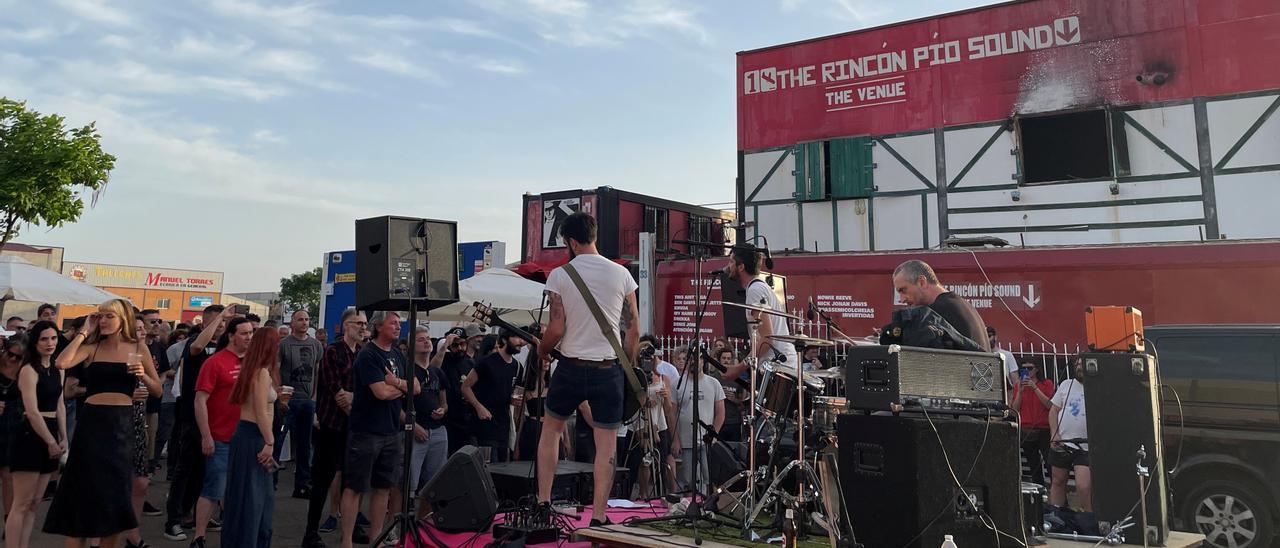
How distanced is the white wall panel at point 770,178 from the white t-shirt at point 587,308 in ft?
41.8

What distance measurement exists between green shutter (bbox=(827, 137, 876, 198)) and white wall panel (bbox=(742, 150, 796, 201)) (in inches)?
38.6

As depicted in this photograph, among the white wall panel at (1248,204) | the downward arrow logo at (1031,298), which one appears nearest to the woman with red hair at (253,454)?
the downward arrow logo at (1031,298)


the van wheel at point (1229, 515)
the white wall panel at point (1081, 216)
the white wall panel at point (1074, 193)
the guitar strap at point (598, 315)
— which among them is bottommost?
the van wheel at point (1229, 515)

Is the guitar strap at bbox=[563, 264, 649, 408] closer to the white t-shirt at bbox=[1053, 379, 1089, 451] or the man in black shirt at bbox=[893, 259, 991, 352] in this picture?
the man in black shirt at bbox=[893, 259, 991, 352]

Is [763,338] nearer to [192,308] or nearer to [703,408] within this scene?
[703,408]

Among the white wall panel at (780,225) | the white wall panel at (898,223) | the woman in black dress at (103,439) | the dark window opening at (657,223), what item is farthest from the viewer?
the dark window opening at (657,223)

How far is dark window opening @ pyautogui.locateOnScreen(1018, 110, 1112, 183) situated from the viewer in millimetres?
14273

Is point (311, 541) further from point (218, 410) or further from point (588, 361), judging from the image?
point (588, 361)

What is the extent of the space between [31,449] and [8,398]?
4.63 ft

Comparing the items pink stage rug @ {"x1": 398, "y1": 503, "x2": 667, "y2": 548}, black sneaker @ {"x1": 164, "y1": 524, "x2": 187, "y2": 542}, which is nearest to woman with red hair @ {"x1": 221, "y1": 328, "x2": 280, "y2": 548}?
pink stage rug @ {"x1": 398, "y1": 503, "x2": 667, "y2": 548}

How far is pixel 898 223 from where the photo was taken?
15852 mm

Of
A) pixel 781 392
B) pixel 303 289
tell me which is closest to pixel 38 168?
pixel 781 392

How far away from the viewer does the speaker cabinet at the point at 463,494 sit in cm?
502

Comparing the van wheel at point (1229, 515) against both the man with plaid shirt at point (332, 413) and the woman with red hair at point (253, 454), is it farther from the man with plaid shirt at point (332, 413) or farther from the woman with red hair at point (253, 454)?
the woman with red hair at point (253, 454)
